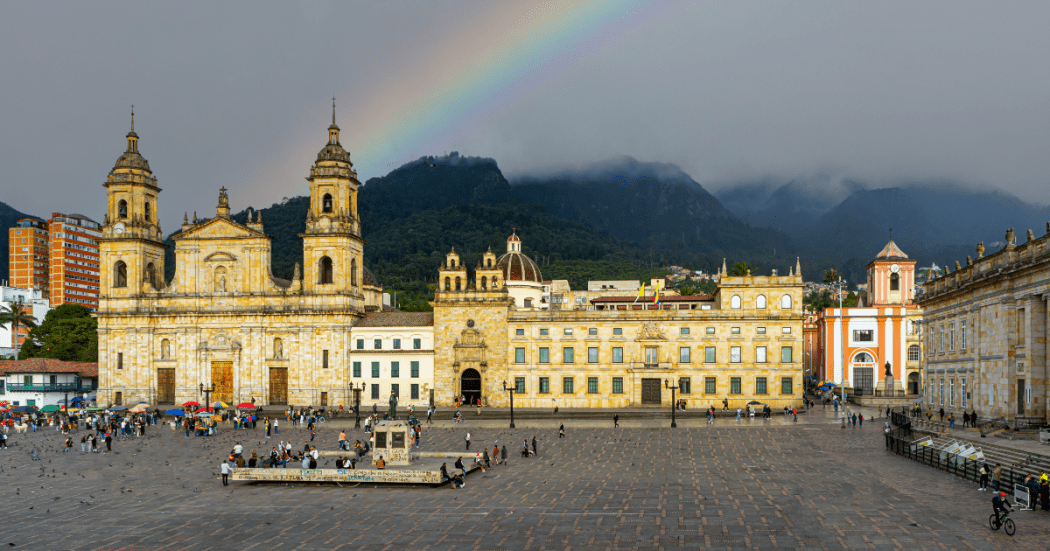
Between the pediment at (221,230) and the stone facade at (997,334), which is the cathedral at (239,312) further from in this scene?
the stone facade at (997,334)

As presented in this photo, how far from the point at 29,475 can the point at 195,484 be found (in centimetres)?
995

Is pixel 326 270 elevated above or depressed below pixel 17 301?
above

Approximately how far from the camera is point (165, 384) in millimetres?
84875

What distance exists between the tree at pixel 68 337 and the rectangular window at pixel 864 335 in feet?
269

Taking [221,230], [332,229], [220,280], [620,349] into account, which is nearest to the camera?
[620,349]

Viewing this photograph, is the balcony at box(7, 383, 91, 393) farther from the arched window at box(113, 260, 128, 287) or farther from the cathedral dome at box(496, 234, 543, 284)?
the cathedral dome at box(496, 234, 543, 284)

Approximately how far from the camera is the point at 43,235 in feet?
635

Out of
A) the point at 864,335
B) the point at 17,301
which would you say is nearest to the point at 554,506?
the point at 864,335

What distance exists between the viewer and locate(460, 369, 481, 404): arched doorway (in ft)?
263

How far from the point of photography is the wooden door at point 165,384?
3334 inches

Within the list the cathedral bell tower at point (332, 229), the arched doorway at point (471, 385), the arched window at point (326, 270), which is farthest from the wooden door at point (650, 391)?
the arched window at point (326, 270)

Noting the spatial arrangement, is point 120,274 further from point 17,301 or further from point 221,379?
point 17,301

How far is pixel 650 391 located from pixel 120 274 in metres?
55.1

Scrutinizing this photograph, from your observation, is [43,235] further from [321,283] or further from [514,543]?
[514,543]
